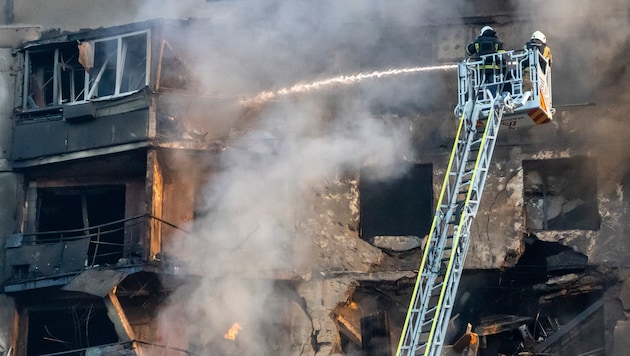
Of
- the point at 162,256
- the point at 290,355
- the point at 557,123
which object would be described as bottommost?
the point at 290,355

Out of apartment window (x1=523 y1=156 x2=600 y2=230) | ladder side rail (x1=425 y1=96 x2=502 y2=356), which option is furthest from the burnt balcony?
apartment window (x1=523 y1=156 x2=600 y2=230)

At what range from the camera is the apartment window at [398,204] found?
52.7ft

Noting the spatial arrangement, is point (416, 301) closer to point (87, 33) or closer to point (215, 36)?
point (215, 36)

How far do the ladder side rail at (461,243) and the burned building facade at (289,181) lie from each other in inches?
99.8

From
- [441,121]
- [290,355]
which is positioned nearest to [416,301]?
[290,355]

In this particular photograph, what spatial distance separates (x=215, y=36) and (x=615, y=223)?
23.8 ft

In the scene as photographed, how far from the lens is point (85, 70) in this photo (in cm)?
1647

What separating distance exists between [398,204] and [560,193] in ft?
8.84

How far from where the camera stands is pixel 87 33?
16.4m

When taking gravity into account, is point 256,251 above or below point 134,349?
above

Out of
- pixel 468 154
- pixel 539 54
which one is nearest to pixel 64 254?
pixel 468 154

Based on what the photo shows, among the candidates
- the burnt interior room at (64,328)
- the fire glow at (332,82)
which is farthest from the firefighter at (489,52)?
the burnt interior room at (64,328)

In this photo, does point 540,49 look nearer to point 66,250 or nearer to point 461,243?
point 461,243

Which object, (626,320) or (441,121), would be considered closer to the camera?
(626,320)
